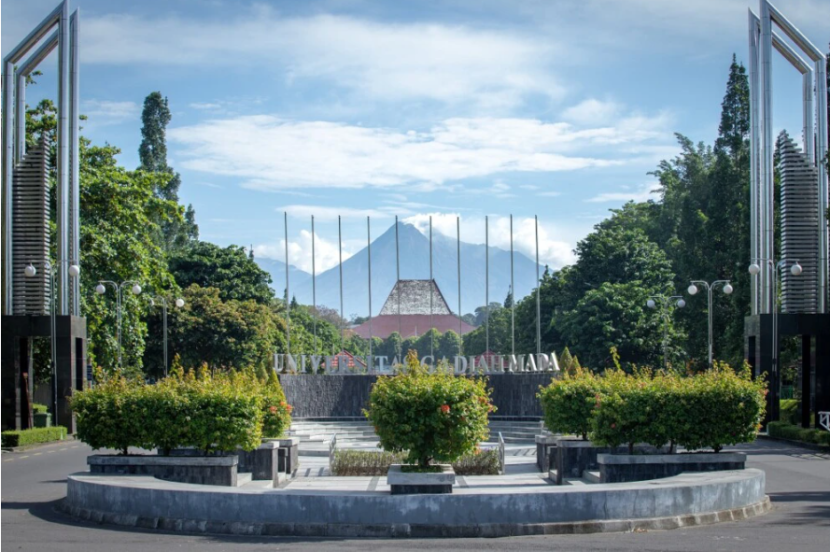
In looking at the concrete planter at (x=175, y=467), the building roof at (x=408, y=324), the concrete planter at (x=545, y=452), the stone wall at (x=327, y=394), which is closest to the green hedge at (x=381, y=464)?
the concrete planter at (x=545, y=452)

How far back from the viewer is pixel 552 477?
23141 mm

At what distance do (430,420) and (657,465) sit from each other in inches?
179

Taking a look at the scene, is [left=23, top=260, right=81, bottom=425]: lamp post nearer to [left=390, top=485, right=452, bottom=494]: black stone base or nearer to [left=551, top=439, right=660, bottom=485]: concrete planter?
[left=551, top=439, right=660, bottom=485]: concrete planter

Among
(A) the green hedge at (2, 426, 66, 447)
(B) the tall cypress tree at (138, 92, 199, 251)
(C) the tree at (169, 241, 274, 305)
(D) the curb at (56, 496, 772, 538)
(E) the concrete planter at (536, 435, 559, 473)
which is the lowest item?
(A) the green hedge at (2, 426, 66, 447)

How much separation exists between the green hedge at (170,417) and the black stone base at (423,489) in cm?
380

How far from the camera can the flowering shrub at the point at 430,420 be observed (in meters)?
16.5

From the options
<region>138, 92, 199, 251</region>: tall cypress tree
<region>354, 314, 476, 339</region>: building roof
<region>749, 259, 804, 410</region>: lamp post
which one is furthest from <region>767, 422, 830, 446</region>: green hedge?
<region>354, 314, 476, 339</region>: building roof

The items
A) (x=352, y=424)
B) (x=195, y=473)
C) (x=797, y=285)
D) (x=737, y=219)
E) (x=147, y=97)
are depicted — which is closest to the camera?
(x=195, y=473)

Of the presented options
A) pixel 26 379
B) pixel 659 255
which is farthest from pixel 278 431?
pixel 659 255

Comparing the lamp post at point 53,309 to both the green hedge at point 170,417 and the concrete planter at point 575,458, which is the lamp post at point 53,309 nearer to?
the green hedge at point 170,417

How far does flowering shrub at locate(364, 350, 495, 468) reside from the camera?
16484mm

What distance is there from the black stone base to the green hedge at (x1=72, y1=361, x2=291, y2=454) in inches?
150

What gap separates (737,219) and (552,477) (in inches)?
1352

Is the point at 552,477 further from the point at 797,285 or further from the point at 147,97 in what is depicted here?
the point at 147,97
